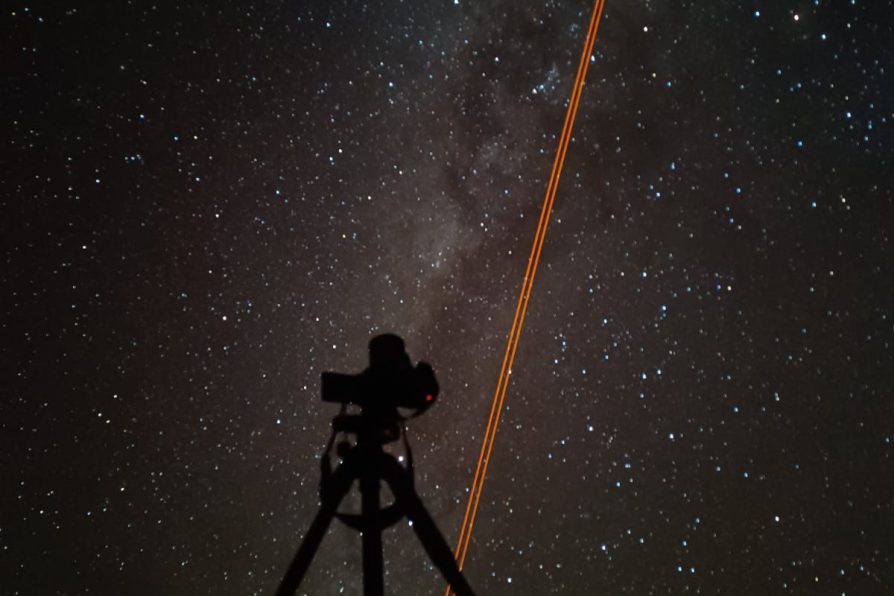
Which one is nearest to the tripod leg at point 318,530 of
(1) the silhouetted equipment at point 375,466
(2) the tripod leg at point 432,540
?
(1) the silhouetted equipment at point 375,466

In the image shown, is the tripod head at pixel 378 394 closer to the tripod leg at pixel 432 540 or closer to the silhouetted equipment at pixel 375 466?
the silhouetted equipment at pixel 375 466

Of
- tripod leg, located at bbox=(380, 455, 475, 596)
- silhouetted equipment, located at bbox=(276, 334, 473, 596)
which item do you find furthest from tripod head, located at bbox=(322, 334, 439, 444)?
tripod leg, located at bbox=(380, 455, 475, 596)

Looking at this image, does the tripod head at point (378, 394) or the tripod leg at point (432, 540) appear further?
the tripod head at point (378, 394)

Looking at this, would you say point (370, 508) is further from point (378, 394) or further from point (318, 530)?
point (378, 394)

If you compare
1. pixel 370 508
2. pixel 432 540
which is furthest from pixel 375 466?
pixel 432 540

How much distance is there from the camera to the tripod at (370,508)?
1.53m

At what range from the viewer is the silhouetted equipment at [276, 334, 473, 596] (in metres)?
1.53

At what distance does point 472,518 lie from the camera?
482cm

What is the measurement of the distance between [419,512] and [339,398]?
1.01ft

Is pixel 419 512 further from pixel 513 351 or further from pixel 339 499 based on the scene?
pixel 513 351

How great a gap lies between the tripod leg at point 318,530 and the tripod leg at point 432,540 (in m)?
0.12

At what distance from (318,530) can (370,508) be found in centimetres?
12

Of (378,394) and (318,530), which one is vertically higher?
(378,394)

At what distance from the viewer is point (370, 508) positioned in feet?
5.19
